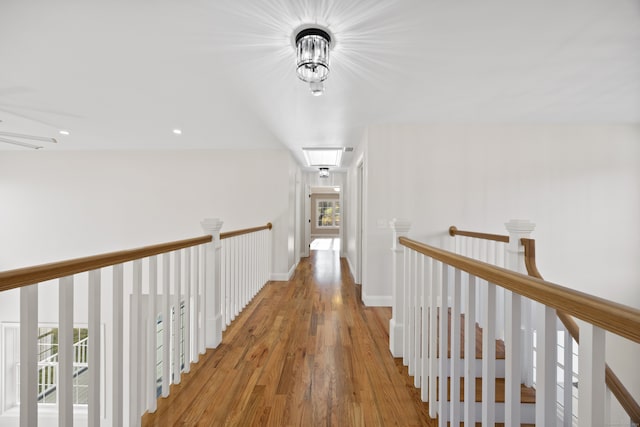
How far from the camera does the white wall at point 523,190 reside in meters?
3.29

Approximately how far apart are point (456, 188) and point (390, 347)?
83.6 inches

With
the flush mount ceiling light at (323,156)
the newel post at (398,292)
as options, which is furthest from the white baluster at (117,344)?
the flush mount ceiling light at (323,156)

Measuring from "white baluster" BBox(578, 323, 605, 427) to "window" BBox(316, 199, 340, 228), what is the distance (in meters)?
11.7

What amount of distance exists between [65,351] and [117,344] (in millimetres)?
250

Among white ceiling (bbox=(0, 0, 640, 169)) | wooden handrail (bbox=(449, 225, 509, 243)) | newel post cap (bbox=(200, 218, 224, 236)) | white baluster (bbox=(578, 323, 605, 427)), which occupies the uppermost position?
white ceiling (bbox=(0, 0, 640, 169))

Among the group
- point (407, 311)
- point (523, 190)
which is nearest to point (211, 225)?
point (407, 311)

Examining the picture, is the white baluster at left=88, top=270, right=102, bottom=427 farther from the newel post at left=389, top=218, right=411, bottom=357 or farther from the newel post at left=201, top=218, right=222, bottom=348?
the newel post at left=389, top=218, right=411, bottom=357

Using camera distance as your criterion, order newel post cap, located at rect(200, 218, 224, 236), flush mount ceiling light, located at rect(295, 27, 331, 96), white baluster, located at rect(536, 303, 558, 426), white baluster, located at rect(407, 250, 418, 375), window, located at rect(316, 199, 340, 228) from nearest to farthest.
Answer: white baluster, located at rect(536, 303, 558, 426)
flush mount ceiling light, located at rect(295, 27, 331, 96)
white baluster, located at rect(407, 250, 418, 375)
newel post cap, located at rect(200, 218, 224, 236)
window, located at rect(316, 199, 340, 228)

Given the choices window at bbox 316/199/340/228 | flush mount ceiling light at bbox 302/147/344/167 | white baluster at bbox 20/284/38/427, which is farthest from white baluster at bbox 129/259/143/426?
window at bbox 316/199/340/228

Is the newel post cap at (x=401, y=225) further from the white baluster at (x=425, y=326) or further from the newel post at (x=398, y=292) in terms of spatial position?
the white baluster at (x=425, y=326)

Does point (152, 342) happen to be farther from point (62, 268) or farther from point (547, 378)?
point (547, 378)

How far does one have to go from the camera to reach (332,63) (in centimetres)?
201

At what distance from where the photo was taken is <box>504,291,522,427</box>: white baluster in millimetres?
800

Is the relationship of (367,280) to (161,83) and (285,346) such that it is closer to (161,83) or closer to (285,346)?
(285,346)
